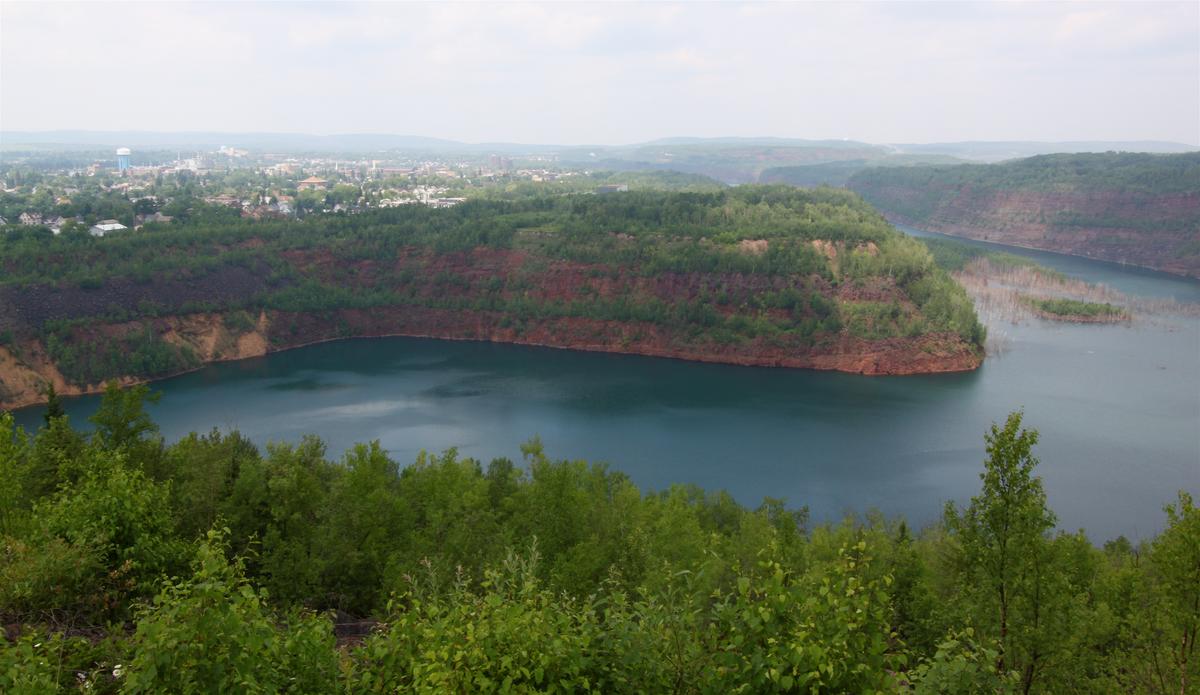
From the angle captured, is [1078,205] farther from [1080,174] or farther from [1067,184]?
[1080,174]

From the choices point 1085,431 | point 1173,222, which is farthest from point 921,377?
point 1173,222

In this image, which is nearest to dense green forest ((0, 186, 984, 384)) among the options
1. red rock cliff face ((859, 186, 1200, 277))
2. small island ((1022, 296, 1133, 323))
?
small island ((1022, 296, 1133, 323))

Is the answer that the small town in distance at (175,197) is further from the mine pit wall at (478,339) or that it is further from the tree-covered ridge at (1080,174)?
the tree-covered ridge at (1080,174)

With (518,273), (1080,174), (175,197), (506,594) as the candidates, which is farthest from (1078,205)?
(506,594)

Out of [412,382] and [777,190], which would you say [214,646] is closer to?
[412,382]

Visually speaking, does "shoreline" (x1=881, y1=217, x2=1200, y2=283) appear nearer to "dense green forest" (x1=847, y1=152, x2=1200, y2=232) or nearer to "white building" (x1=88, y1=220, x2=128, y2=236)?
"dense green forest" (x1=847, y1=152, x2=1200, y2=232)

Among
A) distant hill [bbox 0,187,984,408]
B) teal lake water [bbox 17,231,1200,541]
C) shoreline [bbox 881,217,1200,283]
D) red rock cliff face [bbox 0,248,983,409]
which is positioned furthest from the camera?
shoreline [bbox 881,217,1200,283]
